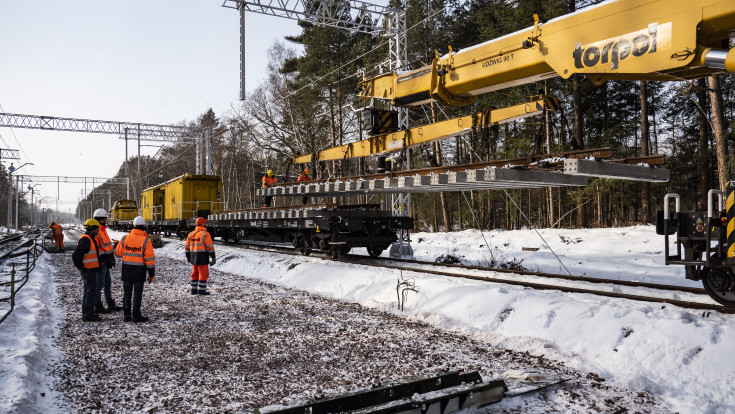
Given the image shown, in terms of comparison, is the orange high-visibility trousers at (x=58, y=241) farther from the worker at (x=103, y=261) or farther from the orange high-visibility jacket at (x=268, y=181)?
the worker at (x=103, y=261)

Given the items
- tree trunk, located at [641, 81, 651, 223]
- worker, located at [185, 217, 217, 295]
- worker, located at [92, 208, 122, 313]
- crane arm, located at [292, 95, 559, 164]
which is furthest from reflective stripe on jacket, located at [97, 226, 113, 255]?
tree trunk, located at [641, 81, 651, 223]

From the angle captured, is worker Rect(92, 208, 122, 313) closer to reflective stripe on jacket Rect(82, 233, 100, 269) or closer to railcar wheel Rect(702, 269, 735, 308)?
reflective stripe on jacket Rect(82, 233, 100, 269)

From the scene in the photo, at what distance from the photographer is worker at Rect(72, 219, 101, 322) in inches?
277

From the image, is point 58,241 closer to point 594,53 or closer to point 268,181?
point 268,181

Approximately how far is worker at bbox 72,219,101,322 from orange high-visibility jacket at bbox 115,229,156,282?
382 millimetres

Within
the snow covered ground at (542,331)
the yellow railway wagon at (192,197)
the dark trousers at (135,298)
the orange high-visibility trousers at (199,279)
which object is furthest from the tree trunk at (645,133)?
the dark trousers at (135,298)

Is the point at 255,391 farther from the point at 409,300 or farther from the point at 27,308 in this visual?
the point at 27,308

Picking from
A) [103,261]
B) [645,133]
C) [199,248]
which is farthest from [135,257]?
[645,133]

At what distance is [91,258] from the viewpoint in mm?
7180

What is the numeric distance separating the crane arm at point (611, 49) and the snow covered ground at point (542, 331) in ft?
9.10

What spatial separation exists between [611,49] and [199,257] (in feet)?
25.0

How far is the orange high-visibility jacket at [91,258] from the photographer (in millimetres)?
7118

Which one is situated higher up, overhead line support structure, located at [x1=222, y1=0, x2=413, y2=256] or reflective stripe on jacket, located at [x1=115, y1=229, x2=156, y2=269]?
overhead line support structure, located at [x1=222, y1=0, x2=413, y2=256]

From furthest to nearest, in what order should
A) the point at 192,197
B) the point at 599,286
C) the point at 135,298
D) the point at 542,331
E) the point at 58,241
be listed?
the point at 192,197 < the point at 58,241 < the point at 599,286 < the point at 135,298 < the point at 542,331
